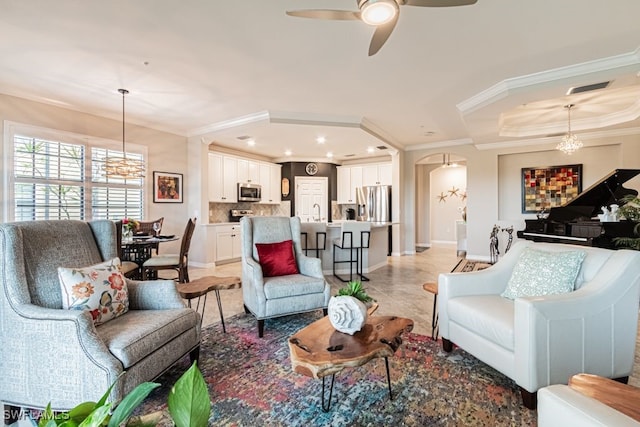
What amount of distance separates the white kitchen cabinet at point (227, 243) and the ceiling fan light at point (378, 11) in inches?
195

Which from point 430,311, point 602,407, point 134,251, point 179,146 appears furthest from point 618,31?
point 179,146

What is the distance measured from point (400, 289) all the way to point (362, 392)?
268 cm

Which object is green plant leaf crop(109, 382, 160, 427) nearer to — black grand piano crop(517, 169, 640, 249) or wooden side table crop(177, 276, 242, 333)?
wooden side table crop(177, 276, 242, 333)

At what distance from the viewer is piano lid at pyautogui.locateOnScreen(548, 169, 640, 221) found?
13.0 feet

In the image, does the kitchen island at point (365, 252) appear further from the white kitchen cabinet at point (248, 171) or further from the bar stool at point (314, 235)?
the white kitchen cabinet at point (248, 171)

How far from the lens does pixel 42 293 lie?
1.71 meters

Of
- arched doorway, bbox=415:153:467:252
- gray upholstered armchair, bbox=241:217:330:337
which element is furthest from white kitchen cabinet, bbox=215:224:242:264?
arched doorway, bbox=415:153:467:252

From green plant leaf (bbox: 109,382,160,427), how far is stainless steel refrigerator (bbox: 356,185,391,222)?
7345mm

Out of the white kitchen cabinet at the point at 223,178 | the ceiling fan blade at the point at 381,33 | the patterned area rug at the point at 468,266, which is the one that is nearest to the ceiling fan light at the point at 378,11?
the ceiling fan blade at the point at 381,33

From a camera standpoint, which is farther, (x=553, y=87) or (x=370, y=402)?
(x=553, y=87)

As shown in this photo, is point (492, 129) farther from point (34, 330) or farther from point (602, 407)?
point (34, 330)

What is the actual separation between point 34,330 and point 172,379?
88 cm

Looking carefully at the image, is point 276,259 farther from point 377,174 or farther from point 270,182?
point 377,174

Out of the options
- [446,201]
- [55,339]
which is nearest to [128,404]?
[55,339]
